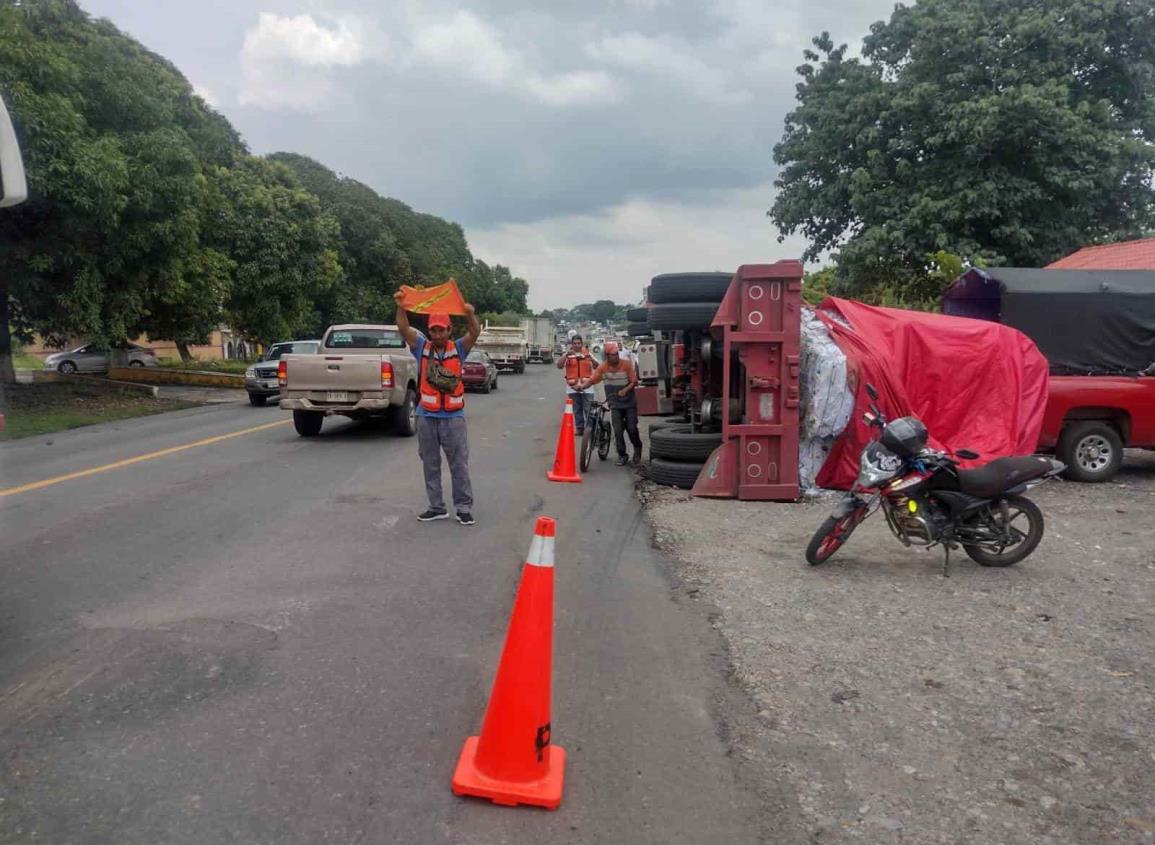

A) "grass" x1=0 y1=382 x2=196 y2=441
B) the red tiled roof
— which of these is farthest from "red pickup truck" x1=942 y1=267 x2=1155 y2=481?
"grass" x1=0 y1=382 x2=196 y2=441

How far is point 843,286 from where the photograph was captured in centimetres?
2450

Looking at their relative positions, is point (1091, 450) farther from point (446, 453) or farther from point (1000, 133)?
point (1000, 133)

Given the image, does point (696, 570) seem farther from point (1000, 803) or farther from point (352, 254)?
point (352, 254)

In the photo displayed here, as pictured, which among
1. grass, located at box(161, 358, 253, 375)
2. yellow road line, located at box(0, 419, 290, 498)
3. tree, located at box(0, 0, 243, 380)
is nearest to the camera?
yellow road line, located at box(0, 419, 290, 498)

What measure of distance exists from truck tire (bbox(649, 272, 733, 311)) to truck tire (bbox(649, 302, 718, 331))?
122 mm

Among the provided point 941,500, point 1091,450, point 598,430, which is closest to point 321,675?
point 941,500

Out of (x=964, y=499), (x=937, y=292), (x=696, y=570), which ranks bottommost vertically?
(x=696, y=570)

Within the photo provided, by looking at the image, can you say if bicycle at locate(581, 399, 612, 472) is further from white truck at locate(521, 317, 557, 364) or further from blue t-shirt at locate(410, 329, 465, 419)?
white truck at locate(521, 317, 557, 364)

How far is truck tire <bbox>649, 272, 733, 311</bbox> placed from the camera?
1126 centimetres

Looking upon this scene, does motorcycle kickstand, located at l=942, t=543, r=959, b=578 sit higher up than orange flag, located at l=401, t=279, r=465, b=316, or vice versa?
orange flag, located at l=401, t=279, r=465, b=316

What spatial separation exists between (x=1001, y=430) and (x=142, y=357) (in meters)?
39.8

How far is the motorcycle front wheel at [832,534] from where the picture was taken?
690 centimetres

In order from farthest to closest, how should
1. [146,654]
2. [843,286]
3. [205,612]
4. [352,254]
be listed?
[352,254] < [843,286] < [205,612] < [146,654]

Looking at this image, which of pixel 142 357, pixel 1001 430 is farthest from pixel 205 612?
pixel 142 357
